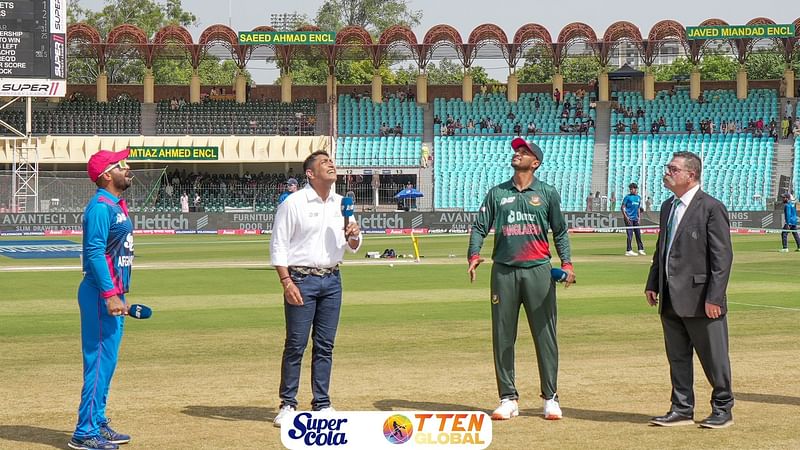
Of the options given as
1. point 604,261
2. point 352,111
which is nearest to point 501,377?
point 604,261

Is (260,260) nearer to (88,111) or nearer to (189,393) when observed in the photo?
(189,393)

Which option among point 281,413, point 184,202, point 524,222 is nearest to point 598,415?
point 524,222

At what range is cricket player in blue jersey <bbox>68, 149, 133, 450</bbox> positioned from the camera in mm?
8366

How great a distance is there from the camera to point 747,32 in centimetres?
6806

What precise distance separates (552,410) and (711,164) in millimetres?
55797

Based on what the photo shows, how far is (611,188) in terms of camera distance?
61.6 meters

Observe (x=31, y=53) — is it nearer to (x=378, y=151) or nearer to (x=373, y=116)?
(x=378, y=151)

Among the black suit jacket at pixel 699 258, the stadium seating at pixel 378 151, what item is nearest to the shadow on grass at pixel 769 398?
the black suit jacket at pixel 699 258

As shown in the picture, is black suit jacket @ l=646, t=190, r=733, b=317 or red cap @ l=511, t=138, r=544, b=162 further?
red cap @ l=511, t=138, r=544, b=162

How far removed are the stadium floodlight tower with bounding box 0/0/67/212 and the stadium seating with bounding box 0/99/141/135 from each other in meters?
15.0

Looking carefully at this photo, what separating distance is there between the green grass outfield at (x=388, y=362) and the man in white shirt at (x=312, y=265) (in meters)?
0.54

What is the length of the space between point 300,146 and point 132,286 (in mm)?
43489

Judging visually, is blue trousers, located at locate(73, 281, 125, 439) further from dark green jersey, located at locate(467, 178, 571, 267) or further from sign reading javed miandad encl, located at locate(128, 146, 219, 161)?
sign reading javed miandad encl, located at locate(128, 146, 219, 161)

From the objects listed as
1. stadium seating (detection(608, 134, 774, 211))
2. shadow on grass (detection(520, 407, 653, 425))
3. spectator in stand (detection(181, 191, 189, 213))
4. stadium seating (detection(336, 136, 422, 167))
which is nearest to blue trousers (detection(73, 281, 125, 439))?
shadow on grass (detection(520, 407, 653, 425))
